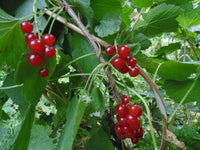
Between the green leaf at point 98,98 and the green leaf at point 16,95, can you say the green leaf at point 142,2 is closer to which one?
the green leaf at point 98,98

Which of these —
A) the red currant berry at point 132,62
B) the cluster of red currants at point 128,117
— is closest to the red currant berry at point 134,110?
the cluster of red currants at point 128,117

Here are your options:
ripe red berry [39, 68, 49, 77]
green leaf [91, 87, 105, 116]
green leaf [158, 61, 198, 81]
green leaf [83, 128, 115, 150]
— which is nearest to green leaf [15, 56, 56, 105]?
ripe red berry [39, 68, 49, 77]

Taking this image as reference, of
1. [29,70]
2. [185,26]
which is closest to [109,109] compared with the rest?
[29,70]

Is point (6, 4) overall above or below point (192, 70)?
above

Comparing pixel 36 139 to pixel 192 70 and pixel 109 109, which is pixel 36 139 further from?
pixel 192 70

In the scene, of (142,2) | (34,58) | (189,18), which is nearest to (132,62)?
(34,58)
